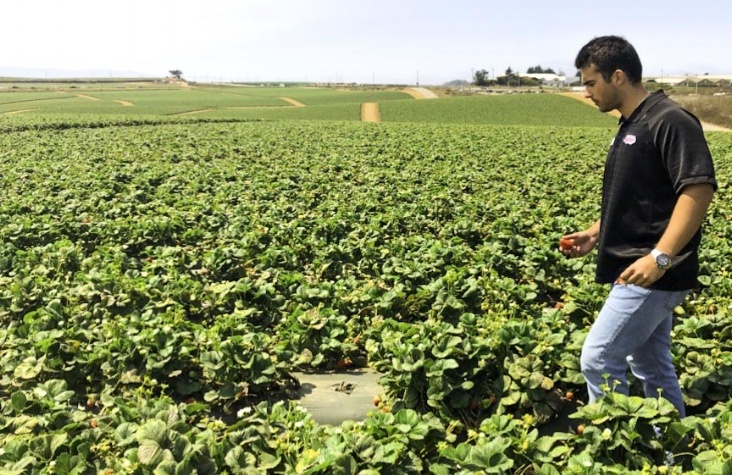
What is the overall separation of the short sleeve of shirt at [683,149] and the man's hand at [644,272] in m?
0.41

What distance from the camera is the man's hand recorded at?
9.59 feet

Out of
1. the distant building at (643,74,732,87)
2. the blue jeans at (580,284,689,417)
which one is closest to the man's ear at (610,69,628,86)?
the blue jeans at (580,284,689,417)

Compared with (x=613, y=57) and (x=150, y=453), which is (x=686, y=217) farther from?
(x=150, y=453)

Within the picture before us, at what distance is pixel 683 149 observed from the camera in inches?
113

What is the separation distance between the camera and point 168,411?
12.2 feet

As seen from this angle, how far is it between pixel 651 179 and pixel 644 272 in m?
0.56

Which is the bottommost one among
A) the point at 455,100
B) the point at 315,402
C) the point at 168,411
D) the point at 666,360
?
the point at 315,402

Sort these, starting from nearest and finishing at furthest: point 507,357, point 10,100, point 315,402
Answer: point 507,357 → point 315,402 → point 10,100

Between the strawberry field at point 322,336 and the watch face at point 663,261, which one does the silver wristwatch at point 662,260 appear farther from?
the strawberry field at point 322,336

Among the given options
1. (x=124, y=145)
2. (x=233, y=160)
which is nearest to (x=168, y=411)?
(x=233, y=160)

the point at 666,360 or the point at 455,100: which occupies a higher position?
the point at 455,100

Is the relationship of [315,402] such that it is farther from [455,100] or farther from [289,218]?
[455,100]

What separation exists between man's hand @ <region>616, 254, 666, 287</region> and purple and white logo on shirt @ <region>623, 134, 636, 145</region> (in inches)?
26.5

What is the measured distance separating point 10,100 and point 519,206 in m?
92.8
